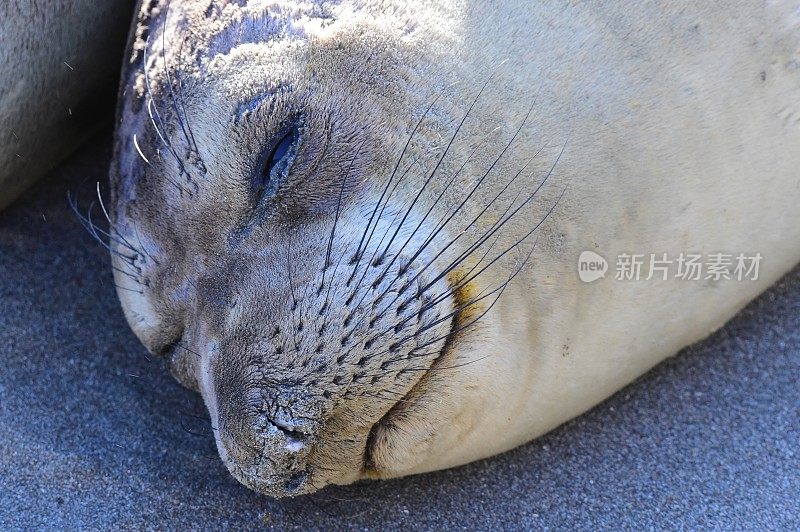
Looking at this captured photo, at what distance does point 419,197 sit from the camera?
2.05m

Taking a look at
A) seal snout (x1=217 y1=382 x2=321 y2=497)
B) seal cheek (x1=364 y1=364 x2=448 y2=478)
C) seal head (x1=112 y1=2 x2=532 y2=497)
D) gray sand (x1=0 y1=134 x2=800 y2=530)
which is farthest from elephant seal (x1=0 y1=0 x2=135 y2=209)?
seal cheek (x1=364 y1=364 x2=448 y2=478)

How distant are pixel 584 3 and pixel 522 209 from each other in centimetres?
52

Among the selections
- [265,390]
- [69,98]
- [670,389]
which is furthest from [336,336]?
[69,98]

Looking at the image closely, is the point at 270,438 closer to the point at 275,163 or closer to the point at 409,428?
the point at 409,428

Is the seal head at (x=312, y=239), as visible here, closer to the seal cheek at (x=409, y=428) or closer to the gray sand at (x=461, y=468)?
the seal cheek at (x=409, y=428)

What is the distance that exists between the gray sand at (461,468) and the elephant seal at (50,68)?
514 mm

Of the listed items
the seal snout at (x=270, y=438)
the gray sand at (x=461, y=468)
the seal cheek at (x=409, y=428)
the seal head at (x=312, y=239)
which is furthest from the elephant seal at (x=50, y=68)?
the seal cheek at (x=409, y=428)

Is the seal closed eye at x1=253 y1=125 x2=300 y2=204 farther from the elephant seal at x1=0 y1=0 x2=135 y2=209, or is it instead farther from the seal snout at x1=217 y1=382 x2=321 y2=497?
the elephant seal at x1=0 y1=0 x2=135 y2=209

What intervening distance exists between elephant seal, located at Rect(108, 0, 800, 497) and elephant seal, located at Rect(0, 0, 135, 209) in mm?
515

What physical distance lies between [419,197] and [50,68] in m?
1.40

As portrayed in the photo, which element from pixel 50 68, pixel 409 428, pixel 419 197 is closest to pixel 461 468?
pixel 409 428

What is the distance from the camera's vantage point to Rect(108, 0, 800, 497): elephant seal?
2.02 meters

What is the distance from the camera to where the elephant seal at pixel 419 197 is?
6.63 ft

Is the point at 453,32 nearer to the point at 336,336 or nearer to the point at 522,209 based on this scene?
the point at 522,209
